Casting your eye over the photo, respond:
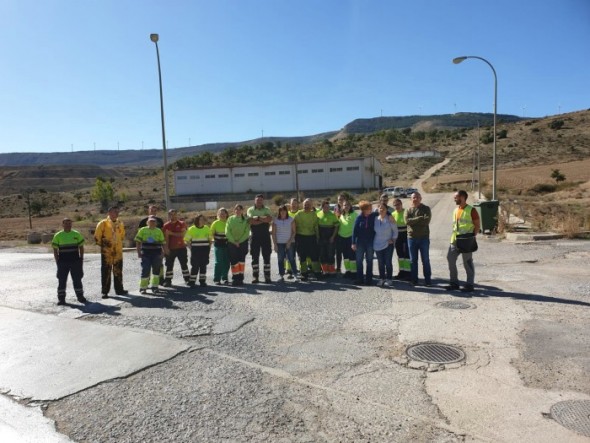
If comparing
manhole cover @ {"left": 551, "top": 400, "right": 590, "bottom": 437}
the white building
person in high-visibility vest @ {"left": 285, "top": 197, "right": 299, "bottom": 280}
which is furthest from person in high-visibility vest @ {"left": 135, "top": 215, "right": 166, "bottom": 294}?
the white building

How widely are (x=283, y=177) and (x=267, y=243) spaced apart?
200 feet

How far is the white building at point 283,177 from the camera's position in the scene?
221 ft

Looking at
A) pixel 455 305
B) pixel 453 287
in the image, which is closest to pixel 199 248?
pixel 453 287

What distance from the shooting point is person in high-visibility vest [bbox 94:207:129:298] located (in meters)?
9.15

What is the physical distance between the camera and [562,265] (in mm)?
10555

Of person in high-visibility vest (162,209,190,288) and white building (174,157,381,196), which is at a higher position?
white building (174,157,381,196)

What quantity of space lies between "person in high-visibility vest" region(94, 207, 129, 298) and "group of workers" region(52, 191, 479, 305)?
0.02 metres

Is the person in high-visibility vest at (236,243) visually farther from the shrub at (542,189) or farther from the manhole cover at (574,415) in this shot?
the shrub at (542,189)

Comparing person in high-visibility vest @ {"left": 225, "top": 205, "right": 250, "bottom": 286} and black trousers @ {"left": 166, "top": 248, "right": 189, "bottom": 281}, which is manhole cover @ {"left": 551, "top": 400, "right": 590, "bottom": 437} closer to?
person in high-visibility vest @ {"left": 225, "top": 205, "right": 250, "bottom": 286}

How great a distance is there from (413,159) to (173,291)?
97048 mm

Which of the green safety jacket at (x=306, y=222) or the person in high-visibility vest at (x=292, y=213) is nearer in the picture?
the green safety jacket at (x=306, y=222)

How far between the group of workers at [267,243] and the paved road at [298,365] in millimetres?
692

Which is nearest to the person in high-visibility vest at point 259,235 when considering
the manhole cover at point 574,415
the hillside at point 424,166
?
the manhole cover at point 574,415

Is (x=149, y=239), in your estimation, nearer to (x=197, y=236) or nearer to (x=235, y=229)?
(x=197, y=236)
